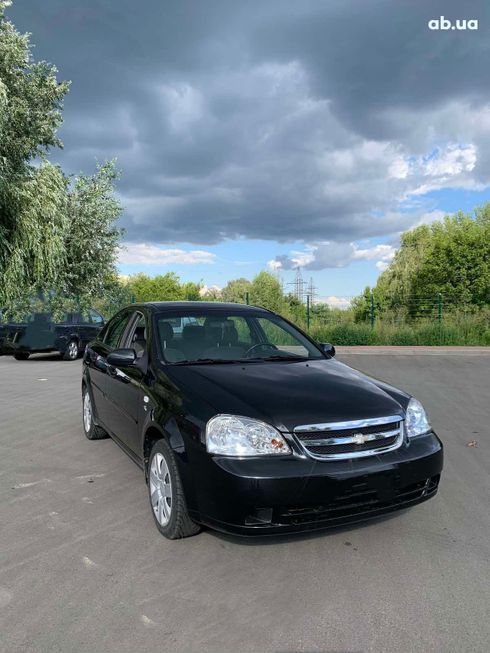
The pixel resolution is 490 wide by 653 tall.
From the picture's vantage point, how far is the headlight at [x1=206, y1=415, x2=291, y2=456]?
307 cm

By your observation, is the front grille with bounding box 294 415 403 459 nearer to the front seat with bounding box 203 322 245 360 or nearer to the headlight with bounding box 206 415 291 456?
the headlight with bounding box 206 415 291 456

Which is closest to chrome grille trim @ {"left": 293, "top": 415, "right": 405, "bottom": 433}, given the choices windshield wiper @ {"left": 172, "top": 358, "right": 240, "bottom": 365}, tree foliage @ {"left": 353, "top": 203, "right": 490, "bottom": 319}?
windshield wiper @ {"left": 172, "top": 358, "right": 240, "bottom": 365}

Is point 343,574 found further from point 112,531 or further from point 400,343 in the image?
point 400,343

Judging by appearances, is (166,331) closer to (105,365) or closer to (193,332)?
(193,332)

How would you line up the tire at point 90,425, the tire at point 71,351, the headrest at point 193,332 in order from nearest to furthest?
the headrest at point 193,332, the tire at point 90,425, the tire at point 71,351

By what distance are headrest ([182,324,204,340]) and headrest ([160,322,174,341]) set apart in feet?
0.35

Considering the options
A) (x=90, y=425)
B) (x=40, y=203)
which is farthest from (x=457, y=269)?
(x=90, y=425)

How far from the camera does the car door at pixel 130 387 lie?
13.9ft

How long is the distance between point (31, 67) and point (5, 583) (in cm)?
2214

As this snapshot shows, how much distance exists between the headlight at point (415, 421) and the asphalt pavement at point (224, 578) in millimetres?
631

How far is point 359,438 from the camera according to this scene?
10.4ft

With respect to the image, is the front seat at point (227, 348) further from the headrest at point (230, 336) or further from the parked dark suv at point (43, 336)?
the parked dark suv at point (43, 336)

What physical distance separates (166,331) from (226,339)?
0.51 metres

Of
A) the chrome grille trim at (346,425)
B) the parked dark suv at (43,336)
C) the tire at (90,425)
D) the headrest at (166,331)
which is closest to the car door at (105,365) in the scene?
the tire at (90,425)
